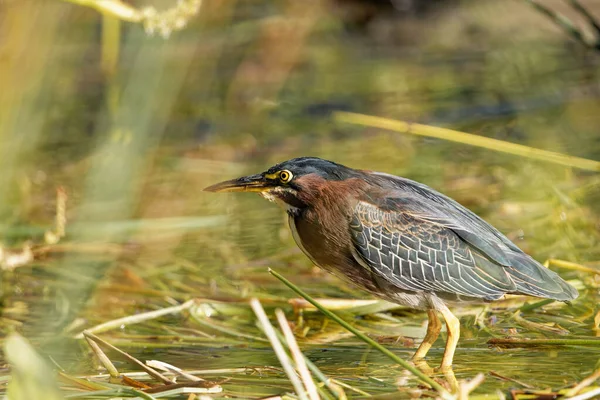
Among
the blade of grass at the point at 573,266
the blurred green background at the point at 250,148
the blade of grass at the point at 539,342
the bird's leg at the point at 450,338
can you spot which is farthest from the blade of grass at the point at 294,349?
the blade of grass at the point at 573,266

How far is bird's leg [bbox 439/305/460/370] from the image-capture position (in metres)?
3.89

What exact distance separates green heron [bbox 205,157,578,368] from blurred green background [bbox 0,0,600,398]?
10.0 inches

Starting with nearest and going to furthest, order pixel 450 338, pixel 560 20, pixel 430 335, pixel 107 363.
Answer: pixel 107 363 → pixel 450 338 → pixel 430 335 → pixel 560 20

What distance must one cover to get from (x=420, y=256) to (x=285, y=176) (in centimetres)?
63

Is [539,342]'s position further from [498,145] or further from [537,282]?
[498,145]

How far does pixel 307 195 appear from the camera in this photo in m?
4.22

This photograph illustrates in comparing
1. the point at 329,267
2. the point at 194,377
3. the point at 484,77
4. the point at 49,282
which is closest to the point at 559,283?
the point at 329,267

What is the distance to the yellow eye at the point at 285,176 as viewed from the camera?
4219 mm

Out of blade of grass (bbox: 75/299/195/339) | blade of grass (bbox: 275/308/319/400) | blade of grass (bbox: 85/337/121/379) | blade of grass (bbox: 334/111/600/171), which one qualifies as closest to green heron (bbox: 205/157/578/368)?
blade of grass (bbox: 334/111/600/171)

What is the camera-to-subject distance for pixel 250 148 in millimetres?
8383

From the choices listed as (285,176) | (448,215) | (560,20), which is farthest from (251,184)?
(560,20)

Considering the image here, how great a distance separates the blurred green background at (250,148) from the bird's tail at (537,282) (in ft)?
0.76

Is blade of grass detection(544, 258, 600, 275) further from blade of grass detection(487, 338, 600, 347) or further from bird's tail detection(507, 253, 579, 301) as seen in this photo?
blade of grass detection(487, 338, 600, 347)

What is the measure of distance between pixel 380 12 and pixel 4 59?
35.1 ft
